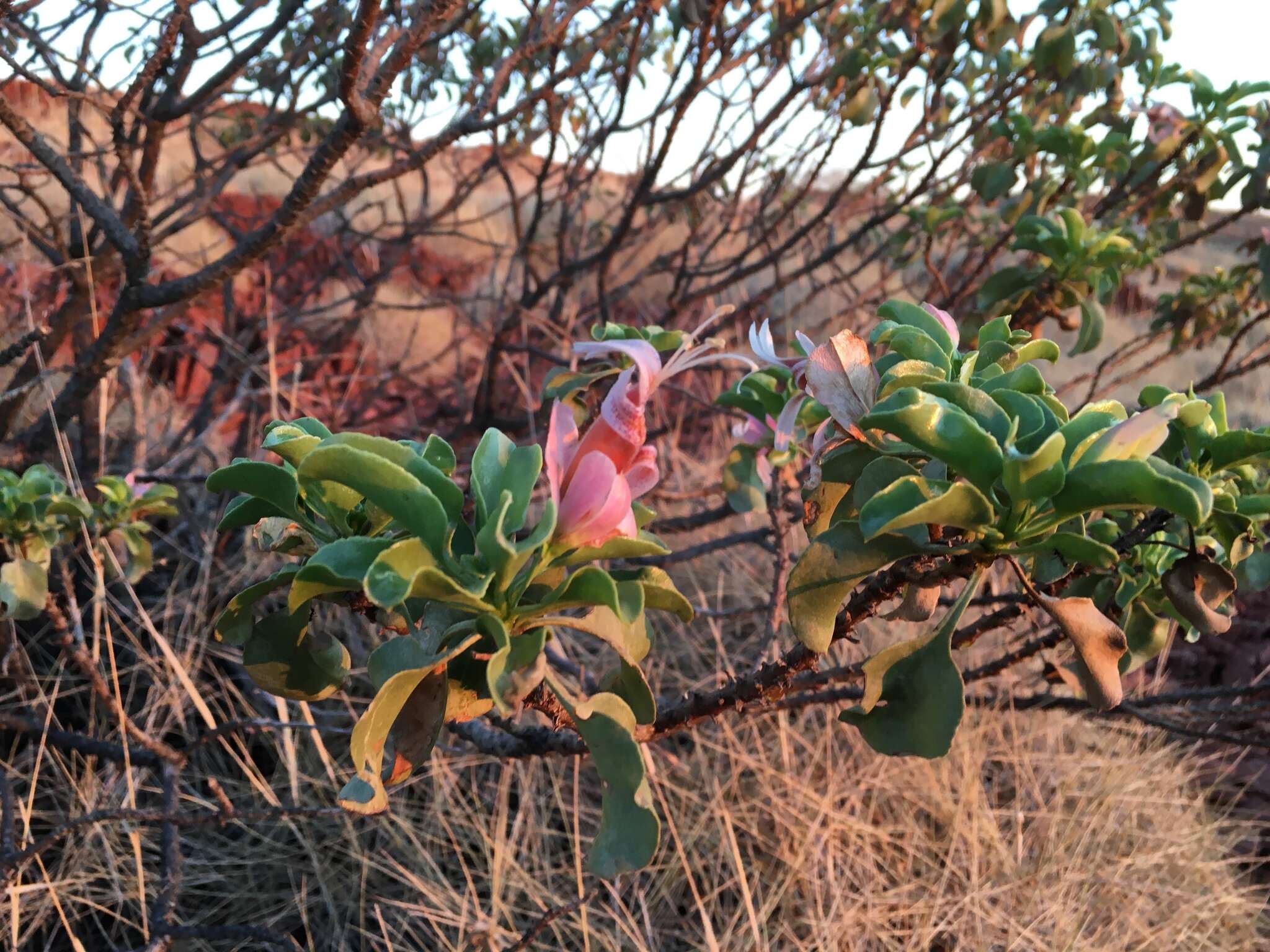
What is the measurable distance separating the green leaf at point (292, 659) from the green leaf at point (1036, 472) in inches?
16.7

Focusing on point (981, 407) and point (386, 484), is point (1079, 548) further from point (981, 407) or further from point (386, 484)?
point (386, 484)

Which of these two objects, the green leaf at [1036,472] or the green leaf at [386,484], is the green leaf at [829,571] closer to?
the green leaf at [1036,472]

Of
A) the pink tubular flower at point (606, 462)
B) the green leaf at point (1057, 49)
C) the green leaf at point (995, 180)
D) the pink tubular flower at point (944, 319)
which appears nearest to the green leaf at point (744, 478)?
the pink tubular flower at point (944, 319)

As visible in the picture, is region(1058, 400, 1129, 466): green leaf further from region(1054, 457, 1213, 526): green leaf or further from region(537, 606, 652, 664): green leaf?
region(537, 606, 652, 664): green leaf

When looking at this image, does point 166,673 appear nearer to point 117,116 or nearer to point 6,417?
point 6,417

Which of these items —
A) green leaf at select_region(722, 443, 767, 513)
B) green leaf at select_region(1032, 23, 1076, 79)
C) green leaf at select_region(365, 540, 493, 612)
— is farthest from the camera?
green leaf at select_region(1032, 23, 1076, 79)

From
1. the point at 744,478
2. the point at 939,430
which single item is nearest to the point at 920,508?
the point at 939,430

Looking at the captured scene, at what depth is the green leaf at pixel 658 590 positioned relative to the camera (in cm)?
53

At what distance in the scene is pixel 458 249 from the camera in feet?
20.3

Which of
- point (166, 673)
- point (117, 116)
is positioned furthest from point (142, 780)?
point (117, 116)

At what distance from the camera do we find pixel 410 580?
425 mm

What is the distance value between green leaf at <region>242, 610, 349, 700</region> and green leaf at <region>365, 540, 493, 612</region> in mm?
160

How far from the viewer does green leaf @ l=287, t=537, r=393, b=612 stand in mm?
459

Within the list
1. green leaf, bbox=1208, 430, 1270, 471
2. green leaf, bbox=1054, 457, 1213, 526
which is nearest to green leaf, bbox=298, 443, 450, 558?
green leaf, bbox=1054, 457, 1213, 526
